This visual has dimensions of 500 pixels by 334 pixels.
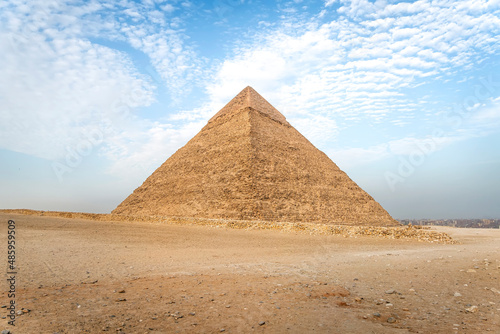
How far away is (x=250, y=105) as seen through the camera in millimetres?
43375

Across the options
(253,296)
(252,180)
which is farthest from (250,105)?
(253,296)

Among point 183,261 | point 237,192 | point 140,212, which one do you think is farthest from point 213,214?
point 183,261

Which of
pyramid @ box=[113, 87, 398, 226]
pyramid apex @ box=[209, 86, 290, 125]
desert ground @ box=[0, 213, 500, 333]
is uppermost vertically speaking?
pyramid apex @ box=[209, 86, 290, 125]

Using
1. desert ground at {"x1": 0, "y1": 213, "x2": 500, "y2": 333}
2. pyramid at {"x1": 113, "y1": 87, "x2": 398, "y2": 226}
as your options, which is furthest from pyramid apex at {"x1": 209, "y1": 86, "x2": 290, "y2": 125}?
desert ground at {"x1": 0, "y1": 213, "x2": 500, "y2": 333}

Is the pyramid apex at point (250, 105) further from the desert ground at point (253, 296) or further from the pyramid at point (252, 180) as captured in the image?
the desert ground at point (253, 296)

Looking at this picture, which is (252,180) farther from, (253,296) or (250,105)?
(253,296)

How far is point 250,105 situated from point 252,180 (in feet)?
53.9

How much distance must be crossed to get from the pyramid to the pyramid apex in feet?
0.69

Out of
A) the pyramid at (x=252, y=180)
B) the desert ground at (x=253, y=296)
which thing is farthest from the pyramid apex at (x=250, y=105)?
the desert ground at (x=253, y=296)

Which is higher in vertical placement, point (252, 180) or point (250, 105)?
point (250, 105)

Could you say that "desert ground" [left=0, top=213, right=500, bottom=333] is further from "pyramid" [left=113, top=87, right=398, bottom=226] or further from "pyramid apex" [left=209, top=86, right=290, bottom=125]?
"pyramid apex" [left=209, top=86, right=290, bottom=125]

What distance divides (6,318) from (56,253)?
558 cm

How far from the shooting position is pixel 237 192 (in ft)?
97.1

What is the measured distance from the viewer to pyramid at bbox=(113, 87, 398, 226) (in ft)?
94.7
